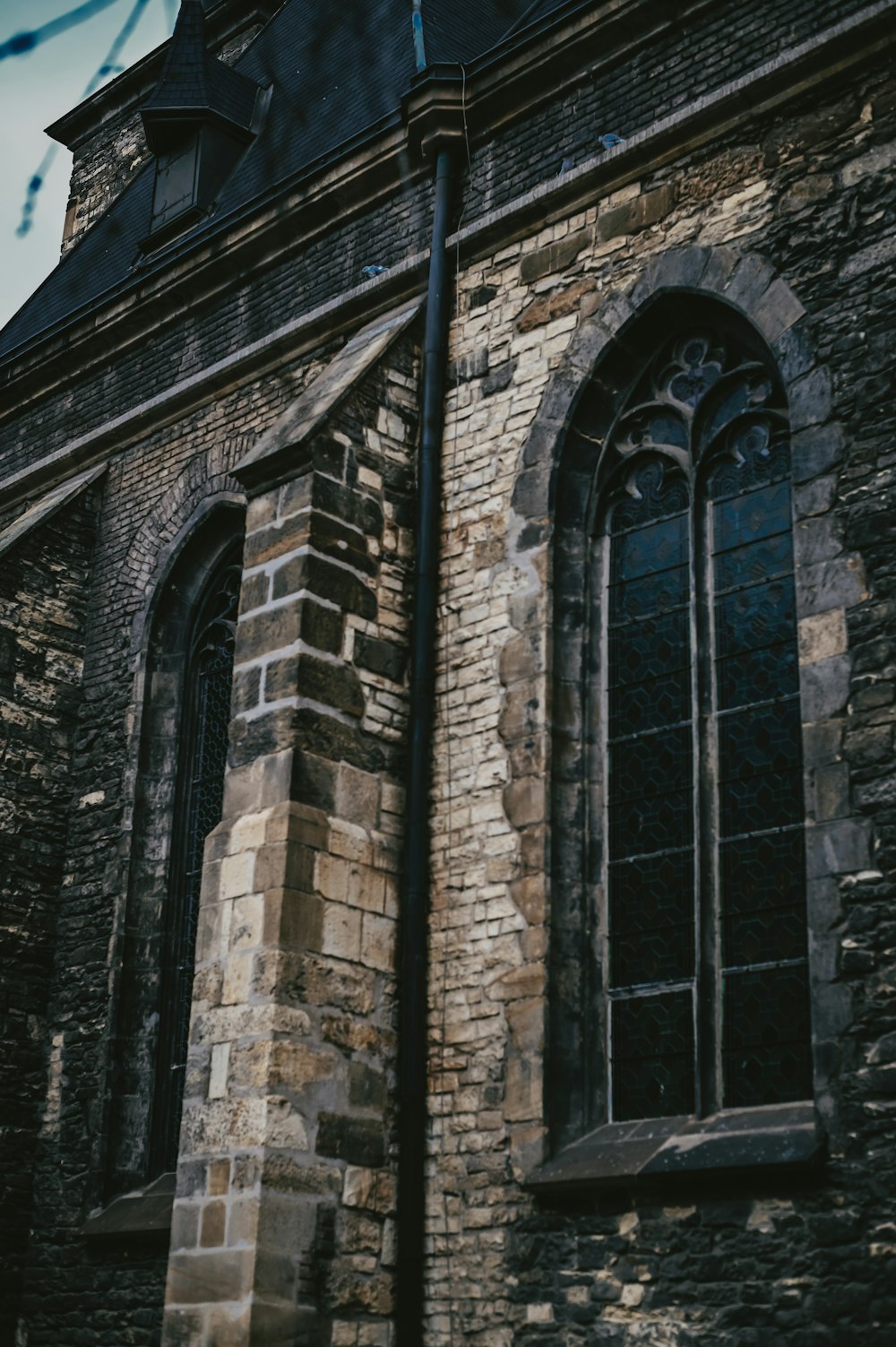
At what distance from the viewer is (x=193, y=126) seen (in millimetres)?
14195

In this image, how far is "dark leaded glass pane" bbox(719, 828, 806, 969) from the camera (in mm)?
7770

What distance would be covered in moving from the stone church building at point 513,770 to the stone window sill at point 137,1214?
41 millimetres

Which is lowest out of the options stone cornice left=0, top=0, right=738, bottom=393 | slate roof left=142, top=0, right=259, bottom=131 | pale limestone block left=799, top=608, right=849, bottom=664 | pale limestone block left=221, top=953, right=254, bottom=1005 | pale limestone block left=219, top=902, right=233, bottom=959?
pale limestone block left=221, top=953, right=254, bottom=1005

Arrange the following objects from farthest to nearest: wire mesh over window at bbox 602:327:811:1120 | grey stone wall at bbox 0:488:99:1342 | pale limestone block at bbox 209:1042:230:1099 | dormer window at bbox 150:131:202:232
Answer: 1. dormer window at bbox 150:131:202:232
2. grey stone wall at bbox 0:488:99:1342
3. pale limestone block at bbox 209:1042:230:1099
4. wire mesh over window at bbox 602:327:811:1120

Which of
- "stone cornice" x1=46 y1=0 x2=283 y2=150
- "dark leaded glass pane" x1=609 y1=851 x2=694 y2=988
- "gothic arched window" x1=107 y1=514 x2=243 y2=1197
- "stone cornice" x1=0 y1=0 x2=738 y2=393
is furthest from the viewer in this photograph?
"stone cornice" x1=46 y1=0 x2=283 y2=150

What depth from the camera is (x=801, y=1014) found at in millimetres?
7566

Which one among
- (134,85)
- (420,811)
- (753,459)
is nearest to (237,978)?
(420,811)

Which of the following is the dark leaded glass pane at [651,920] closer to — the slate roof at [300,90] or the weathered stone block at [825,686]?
the weathered stone block at [825,686]

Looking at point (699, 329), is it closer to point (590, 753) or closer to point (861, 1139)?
point (590, 753)

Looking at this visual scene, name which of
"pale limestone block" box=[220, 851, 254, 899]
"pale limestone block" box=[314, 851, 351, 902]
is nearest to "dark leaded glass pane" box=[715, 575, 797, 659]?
"pale limestone block" box=[314, 851, 351, 902]

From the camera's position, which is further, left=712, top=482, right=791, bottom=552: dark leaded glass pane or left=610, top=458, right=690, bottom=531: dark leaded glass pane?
left=610, top=458, right=690, bottom=531: dark leaded glass pane

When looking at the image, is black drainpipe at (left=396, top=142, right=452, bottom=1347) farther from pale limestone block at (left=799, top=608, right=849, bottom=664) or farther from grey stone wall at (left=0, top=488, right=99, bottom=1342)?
grey stone wall at (left=0, top=488, right=99, bottom=1342)

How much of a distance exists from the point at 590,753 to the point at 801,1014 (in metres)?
1.89

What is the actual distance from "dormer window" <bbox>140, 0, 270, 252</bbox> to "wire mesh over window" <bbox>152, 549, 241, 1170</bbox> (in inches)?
146
